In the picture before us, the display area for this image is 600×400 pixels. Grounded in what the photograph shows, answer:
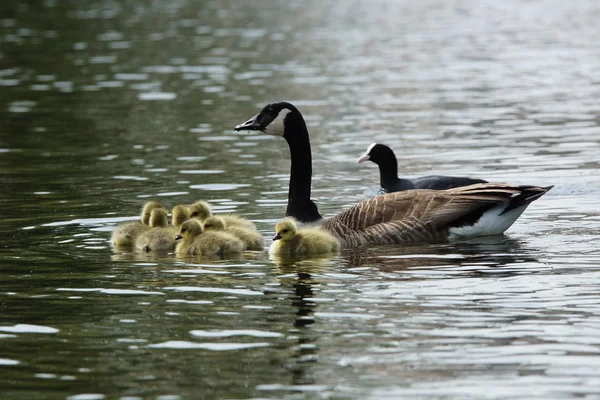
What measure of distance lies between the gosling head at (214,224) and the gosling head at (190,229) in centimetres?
24

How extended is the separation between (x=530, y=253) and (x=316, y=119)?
1372cm

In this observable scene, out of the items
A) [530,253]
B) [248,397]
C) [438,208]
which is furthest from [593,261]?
[248,397]

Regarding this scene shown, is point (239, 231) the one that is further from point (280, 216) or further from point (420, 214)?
point (280, 216)

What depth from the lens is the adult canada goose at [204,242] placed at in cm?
1256

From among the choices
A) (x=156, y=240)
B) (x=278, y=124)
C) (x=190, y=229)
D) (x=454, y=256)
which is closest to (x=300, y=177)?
(x=278, y=124)

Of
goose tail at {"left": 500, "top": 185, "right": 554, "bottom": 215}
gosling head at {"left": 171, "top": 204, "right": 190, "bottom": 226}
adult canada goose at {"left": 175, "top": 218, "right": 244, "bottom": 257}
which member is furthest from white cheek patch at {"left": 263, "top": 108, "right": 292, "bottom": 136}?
goose tail at {"left": 500, "top": 185, "right": 554, "bottom": 215}

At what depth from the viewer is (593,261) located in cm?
1155

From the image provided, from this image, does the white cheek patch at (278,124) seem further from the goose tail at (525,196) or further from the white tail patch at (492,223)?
the goose tail at (525,196)

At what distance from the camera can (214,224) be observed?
12.9 meters

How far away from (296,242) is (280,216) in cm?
288

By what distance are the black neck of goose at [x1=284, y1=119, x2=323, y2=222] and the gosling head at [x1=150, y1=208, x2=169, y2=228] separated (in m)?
1.43

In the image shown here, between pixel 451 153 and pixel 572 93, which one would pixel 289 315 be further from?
pixel 572 93

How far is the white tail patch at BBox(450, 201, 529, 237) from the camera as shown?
12852 mm

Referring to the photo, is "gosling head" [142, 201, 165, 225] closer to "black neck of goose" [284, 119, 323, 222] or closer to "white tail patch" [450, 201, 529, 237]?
"black neck of goose" [284, 119, 323, 222]
